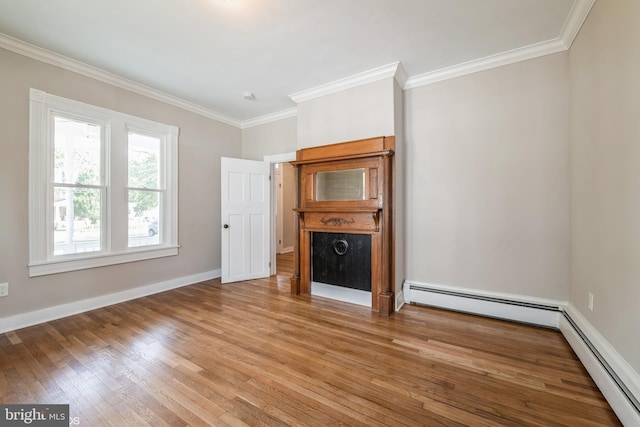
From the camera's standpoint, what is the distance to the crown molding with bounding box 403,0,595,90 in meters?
2.08

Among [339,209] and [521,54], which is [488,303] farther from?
[521,54]

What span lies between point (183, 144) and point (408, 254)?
3683mm

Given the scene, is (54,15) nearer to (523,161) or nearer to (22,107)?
(22,107)

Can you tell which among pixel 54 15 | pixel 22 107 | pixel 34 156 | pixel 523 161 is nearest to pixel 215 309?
pixel 34 156

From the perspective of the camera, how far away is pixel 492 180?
277 centimetres

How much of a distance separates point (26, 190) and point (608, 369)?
493 centimetres

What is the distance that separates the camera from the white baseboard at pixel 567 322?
1389 millimetres

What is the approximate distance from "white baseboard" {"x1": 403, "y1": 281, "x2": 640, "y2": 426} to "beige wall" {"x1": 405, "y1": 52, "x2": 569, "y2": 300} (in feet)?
0.33

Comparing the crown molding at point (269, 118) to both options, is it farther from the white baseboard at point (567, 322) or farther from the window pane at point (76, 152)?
the white baseboard at point (567, 322)

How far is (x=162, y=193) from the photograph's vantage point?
3.80 metres

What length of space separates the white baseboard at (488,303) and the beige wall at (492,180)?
0.24 ft

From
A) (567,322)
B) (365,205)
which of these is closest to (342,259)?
(365,205)

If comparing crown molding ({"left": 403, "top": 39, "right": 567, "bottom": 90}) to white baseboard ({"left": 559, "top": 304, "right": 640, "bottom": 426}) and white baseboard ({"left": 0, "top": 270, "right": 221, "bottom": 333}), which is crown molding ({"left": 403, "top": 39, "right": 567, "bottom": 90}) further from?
white baseboard ({"left": 0, "top": 270, "right": 221, "bottom": 333})

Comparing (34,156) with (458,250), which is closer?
(34,156)
